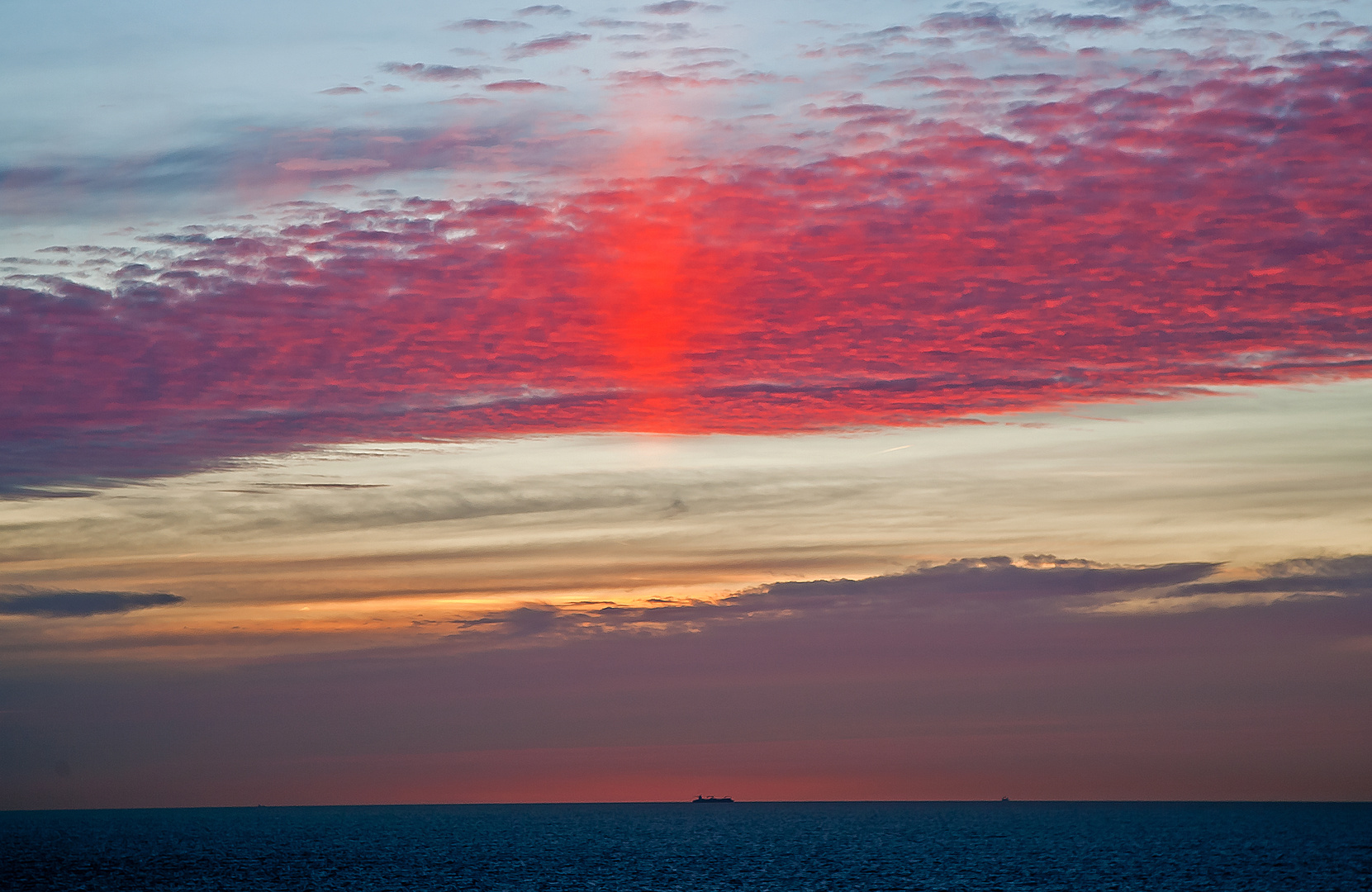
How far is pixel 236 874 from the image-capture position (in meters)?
186

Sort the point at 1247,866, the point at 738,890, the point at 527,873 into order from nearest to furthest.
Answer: the point at 738,890 → the point at 527,873 → the point at 1247,866

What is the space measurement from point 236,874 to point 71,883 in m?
23.9

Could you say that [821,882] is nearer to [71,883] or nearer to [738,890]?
[738,890]

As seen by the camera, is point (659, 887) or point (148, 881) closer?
point (659, 887)

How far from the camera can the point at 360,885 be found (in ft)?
531

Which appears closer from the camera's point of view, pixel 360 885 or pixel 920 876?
pixel 360 885

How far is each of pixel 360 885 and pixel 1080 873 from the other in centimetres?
10127

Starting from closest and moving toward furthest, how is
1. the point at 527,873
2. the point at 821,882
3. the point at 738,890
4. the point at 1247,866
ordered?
the point at 738,890 → the point at 821,882 → the point at 527,873 → the point at 1247,866

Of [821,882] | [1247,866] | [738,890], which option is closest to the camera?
[738,890]

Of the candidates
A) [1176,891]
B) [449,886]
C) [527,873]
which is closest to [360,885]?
[449,886]

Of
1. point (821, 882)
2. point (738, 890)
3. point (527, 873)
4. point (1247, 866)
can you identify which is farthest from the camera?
point (1247, 866)

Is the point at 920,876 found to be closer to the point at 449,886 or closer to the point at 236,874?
the point at 449,886

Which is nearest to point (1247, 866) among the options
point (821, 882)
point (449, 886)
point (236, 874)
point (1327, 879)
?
point (1327, 879)

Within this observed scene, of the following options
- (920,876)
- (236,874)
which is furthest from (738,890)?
(236,874)
